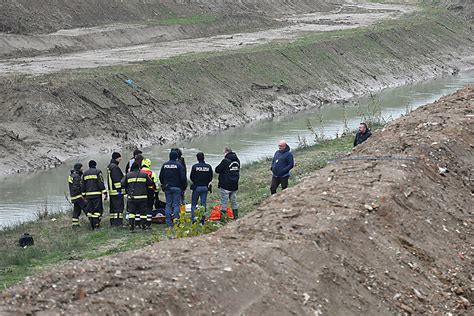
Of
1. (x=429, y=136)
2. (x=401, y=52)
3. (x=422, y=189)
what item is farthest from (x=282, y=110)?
(x=422, y=189)

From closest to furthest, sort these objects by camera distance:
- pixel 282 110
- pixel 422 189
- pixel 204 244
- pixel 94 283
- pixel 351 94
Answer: pixel 94 283, pixel 204 244, pixel 422 189, pixel 282 110, pixel 351 94

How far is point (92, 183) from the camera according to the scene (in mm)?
16766

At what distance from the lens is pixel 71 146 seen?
29281 mm

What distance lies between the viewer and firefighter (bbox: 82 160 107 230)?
16703mm

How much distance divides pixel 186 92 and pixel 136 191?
1981 cm

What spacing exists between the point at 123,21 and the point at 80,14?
2.68 meters

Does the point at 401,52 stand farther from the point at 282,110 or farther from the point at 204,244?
the point at 204,244

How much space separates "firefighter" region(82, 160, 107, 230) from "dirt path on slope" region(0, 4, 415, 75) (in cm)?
1867

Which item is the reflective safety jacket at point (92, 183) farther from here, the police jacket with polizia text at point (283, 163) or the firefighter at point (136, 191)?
the police jacket with polizia text at point (283, 163)

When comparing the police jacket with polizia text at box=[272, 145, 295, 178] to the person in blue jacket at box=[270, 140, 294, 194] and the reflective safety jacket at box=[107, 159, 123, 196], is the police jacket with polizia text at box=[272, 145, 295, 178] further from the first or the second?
the reflective safety jacket at box=[107, 159, 123, 196]

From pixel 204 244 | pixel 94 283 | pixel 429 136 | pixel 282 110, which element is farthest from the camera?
pixel 282 110

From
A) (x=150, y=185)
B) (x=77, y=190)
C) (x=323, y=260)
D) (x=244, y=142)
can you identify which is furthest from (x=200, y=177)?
(x=244, y=142)

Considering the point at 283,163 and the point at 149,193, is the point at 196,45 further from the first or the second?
the point at 149,193

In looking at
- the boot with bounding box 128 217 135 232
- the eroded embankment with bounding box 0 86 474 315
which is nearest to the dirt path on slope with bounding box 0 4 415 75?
the boot with bounding box 128 217 135 232
